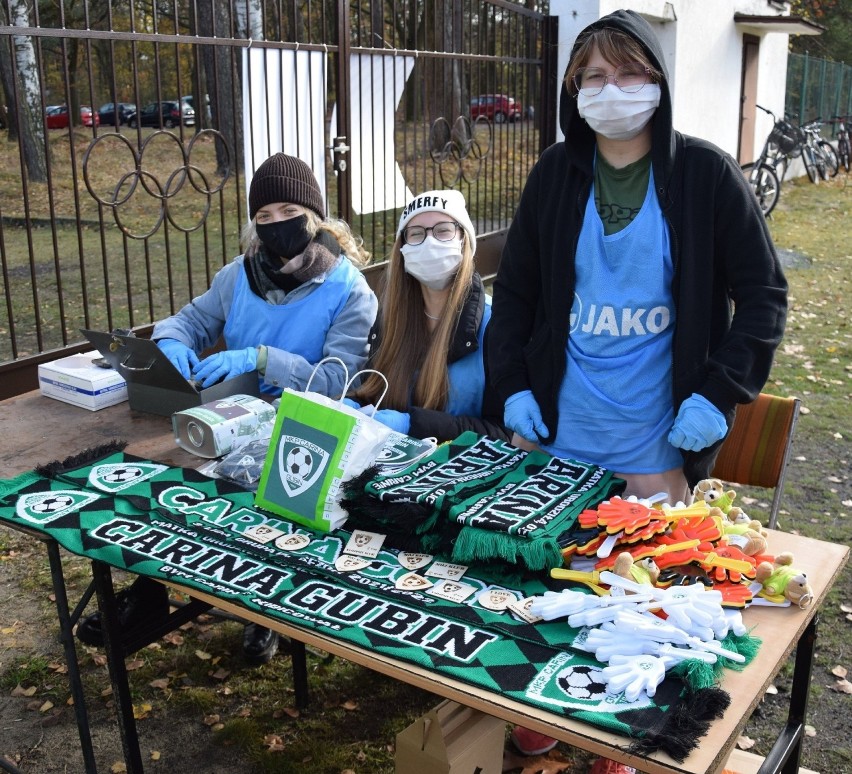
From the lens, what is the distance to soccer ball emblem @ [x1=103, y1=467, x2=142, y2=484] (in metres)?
2.35

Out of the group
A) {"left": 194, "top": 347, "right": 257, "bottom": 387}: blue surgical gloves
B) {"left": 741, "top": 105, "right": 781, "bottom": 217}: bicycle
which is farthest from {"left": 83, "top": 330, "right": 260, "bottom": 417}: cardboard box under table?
{"left": 741, "top": 105, "right": 781, "bottom": 217}: bicycle

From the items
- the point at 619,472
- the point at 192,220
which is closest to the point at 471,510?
the point at 619,472

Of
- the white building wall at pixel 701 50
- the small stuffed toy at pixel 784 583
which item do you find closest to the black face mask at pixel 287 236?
the small stuffed toy at pixel 784 583

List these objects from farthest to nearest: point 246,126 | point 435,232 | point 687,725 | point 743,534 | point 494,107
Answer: point 494,107
point 246,126
point 435,232
point 743,534
point 687,725

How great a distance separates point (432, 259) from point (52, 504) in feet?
3.98

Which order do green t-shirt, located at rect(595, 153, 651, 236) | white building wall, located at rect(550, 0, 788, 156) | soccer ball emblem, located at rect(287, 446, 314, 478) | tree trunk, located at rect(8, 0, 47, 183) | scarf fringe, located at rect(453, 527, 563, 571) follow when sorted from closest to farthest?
scarf fringe, located at rect(453, 527, 563, 571) < soccer ball emblem, located at rect(287, 446, 314, 478) < green t-shirt, located at rect(595, 153, 651, 236) < white building wall, located at rect(550, 0, 788, 156) < tree trunk, located at rect(8, 0, 47, 183)

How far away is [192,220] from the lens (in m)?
12.8

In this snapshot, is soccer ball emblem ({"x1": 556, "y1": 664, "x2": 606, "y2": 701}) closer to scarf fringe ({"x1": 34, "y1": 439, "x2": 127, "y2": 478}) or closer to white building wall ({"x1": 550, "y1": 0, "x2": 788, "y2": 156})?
scarf fringe ({"x1": 34, "y1": 439, "x2": 127, "y2": 478})

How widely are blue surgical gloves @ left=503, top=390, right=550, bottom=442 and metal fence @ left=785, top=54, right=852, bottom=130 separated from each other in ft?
58.1

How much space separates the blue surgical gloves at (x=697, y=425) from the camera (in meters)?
2.08

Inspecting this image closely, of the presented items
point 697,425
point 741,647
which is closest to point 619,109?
point 697,425

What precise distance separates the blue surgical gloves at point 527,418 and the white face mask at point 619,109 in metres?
0.65

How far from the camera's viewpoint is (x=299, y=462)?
81.2 inches

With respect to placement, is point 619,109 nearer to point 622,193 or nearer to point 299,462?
point 622,193
